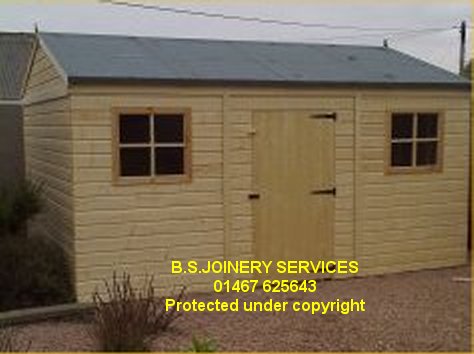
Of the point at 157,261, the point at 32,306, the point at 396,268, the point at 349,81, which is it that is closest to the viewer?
the point at 32,306

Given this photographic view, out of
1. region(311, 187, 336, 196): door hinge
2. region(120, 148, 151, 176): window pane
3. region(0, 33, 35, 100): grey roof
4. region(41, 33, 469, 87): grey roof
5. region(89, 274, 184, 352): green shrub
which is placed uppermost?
region(0, 33, 35, 100): grey roof

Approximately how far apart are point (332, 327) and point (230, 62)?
3607 millimetres

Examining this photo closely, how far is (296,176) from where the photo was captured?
28.9 feet

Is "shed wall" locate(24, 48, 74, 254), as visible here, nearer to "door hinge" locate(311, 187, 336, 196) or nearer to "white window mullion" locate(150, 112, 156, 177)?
"white window mullion" locate(150, 112, 156, 177)

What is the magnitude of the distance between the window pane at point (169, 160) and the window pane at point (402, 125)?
2796 mm

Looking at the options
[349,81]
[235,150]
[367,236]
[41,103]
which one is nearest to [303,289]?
[367,236]

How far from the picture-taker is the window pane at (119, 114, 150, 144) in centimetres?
803

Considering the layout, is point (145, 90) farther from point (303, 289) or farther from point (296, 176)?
point (303, 289)

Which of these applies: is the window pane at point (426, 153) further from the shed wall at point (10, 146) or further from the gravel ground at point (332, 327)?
the shed wall at point (10, 146)

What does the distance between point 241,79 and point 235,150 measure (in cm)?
80

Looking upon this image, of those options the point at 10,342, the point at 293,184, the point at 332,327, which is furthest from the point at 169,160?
the point at 10,342

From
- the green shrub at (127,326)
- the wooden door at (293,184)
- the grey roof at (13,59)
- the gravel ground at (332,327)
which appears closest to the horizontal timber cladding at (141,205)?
the wooden door at (293,184)

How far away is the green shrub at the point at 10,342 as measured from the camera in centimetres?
586

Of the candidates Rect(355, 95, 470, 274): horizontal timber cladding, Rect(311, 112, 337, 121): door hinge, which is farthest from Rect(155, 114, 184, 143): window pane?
Rect(355, 95, 470, 274): horizontal timber cladding
